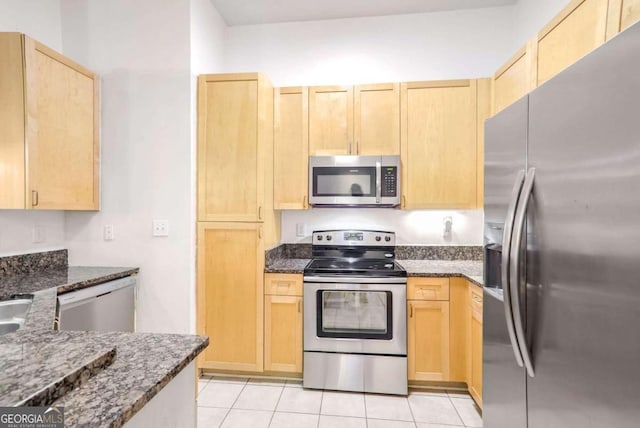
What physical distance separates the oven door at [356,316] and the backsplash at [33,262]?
1871 mm

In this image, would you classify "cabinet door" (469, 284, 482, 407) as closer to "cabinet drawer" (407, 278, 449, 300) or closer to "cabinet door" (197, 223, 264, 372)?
"cabinet drawer" (407, 278, 449, 300)

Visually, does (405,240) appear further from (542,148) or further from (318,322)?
(542,148)

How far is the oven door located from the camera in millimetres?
2412

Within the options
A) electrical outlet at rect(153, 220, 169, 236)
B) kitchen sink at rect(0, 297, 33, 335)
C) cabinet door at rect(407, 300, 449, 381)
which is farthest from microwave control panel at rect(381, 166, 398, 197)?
kitchen sink at rect(0, 297, 33, 335)

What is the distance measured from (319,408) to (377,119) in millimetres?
2228

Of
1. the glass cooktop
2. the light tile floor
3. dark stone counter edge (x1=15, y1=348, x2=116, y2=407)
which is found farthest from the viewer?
the glass cooktop

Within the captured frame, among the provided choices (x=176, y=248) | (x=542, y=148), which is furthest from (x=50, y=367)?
(x=176, y=248)

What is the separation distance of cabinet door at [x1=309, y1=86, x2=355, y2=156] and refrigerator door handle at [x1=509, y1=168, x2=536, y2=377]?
5.90 ft

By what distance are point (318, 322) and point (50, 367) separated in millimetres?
1896

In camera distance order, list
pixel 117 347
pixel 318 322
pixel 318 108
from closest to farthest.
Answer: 1. pixel 117 347
2. pixel 318 322
3. pixel 318 108

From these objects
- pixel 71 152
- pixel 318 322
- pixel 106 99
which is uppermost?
pixel 106 99

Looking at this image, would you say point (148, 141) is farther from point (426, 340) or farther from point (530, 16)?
point (530, 16)

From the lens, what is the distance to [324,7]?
114 inches

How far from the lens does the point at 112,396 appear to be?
674 millimetres
